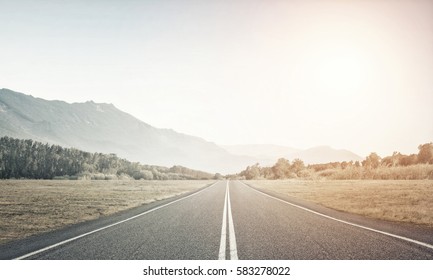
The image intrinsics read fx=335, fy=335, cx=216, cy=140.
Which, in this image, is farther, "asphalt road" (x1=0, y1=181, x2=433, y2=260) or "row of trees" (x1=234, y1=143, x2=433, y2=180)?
"row of trees" (x1=234, y1=143, x2=433, y2=180)

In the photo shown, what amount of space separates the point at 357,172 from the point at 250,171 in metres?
97.3

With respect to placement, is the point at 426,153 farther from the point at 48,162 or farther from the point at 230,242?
the point at 48,162

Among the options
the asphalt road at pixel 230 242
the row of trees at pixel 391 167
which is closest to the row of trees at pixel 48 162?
the row of trees at pixel 391 167

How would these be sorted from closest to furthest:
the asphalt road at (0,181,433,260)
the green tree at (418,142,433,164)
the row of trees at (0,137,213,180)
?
the asphalt road at (0,181,433,260) < the green tree at (418,142,433,164) < the row of trees at (0,137,213,180)

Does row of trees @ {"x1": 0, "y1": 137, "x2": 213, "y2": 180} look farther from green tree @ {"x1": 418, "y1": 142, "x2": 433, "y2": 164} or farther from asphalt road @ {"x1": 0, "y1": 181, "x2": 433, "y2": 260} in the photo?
asphalt road @ {"x1": 0, "y1": 181, "x2": 433, "y2": 260}

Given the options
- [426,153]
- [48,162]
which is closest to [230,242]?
[426,153]

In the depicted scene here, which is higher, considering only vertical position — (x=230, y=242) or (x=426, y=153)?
(x=426, y=153)

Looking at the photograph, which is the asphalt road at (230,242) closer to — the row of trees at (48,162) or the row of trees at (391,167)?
the row of trees at (391,167)

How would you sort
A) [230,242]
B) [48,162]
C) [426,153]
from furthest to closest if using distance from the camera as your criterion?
[48,162] → [426,153] → [230,242]

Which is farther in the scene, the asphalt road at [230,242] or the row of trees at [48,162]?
the row of trees at [48,162]

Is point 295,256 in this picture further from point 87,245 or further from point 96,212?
point 96,212

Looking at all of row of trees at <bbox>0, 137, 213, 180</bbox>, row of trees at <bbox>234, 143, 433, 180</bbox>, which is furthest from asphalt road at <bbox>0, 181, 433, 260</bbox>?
row of trees at <bbox>0, 137, 213, 180</bbox>

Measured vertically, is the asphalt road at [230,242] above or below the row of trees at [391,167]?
below

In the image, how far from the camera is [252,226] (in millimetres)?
11000
